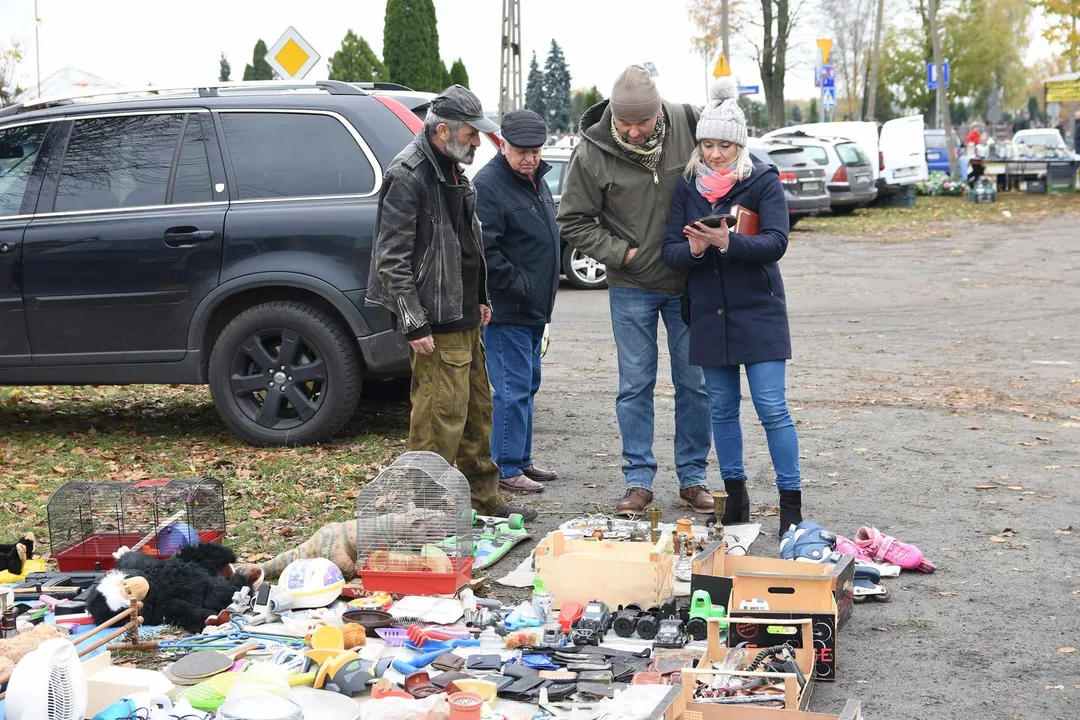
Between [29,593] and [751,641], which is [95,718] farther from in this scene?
[751,641]

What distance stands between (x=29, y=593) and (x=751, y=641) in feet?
9.96

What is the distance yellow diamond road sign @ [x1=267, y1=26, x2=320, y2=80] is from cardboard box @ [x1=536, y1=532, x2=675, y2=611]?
31.1 feet

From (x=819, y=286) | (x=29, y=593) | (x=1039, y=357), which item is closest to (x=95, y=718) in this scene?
(x=29, y=593)

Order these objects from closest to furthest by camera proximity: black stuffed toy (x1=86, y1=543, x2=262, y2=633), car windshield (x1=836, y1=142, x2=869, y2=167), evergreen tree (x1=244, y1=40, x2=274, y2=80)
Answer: black stuffed toy (x1=86, y1=543, x2=262, y2=633), car windshield (x1=836, y1=142, x2=869, y2=167), evergreen tree (x1=244, y1=40, x2=274, y2=80)

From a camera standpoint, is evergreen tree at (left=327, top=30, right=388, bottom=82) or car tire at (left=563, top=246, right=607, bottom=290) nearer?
car tire at (left=563, top=246, right=607, bottom=290)

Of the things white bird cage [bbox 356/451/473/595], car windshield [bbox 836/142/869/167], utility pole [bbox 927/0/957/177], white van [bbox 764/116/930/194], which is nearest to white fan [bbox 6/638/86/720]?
white bird cage [bbox 356/451/473/595]

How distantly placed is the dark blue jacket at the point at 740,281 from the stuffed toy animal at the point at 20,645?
3148 mm

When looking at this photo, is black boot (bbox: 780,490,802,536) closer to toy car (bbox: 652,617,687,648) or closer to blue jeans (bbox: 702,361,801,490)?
blue jeans (bbox: 702,361,801,490)

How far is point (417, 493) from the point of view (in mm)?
5520

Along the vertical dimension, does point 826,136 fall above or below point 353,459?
above

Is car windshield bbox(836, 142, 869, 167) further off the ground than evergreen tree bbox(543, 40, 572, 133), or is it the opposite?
evergreen tree bbox(543, 40, 572, 133)

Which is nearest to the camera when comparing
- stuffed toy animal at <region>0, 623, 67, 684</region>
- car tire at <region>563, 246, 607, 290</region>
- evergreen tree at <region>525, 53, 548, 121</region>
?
stuffed toy animal at <region>0, 623, 67, 684</region>

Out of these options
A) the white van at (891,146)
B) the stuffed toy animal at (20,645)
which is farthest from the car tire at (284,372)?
the white van at (891,146)

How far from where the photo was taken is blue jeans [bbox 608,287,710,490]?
20.5 ft
